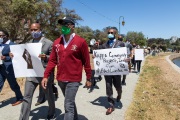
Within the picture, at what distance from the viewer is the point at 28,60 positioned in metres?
5.88

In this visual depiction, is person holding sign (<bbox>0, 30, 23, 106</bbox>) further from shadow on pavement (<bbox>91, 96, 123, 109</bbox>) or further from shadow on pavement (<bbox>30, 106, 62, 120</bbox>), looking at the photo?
shadow on pavement (<bbox>91, 96, 123, 109</bbox>)

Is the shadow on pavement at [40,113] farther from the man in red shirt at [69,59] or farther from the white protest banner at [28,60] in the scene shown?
the man in red shirt at [69,59]

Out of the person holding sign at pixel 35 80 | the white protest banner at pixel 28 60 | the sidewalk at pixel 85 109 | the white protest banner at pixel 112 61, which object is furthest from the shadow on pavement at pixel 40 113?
the white protest banner at pixel 112 61

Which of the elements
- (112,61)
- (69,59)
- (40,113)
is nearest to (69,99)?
(69,59)

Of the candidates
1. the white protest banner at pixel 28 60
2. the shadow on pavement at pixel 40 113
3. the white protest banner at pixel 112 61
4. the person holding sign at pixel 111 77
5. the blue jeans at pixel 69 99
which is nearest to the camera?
the blue jeans at pixel 69 99

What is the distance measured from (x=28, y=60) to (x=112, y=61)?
2.35 m

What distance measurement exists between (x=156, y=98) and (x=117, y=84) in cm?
306

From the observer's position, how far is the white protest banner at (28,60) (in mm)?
5633

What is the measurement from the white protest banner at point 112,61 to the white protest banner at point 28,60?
6.76 feet

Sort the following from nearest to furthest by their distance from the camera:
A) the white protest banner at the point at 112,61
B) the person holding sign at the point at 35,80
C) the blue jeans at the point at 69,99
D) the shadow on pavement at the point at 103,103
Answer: the blue jeans at the point at 69,99
the person holding sign at the point at 35,80
the white protest banner at the point at 112,61
the shadow on pavement at the point at 103,103

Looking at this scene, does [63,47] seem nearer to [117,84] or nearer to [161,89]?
[117,84]

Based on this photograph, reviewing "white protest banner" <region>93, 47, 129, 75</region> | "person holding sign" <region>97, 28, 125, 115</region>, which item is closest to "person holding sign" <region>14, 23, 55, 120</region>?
"person holding sign" <region>97, 28, 125, 115</region>

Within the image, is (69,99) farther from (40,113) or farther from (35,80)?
(40,113)

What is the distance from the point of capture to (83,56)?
16.5 ft
